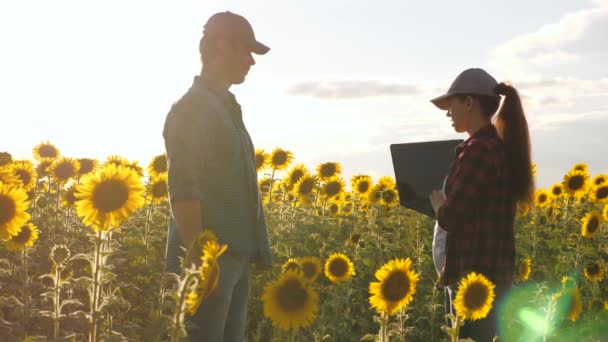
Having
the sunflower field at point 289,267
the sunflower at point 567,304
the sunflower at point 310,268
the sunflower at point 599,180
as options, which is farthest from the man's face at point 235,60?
the sunflower at point 599,180

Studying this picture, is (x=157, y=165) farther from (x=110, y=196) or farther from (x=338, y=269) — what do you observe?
(x=110, y=196)

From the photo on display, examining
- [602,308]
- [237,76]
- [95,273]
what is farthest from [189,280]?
[602,308]

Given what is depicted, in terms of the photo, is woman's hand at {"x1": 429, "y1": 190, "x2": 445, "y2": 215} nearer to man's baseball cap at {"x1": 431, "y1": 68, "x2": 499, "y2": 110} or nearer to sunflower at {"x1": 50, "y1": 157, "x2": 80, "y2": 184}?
man's baseball cap at {"x1": 431, "y1": 68, "x2": 499, "y2": 110}

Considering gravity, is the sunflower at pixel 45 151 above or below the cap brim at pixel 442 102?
above

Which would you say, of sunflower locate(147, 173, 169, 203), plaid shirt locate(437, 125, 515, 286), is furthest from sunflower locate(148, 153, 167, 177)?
plaid shirt locate(437, 125, 515, 286)

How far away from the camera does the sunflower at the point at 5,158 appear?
28.0ft

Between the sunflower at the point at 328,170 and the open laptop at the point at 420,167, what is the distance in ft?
17.0

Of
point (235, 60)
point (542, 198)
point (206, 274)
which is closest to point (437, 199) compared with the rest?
point (235, 60)

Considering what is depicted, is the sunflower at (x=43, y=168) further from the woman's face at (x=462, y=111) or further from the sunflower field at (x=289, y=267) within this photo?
the woman's face at (x=462, y=111)

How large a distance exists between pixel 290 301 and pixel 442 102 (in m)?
1.41

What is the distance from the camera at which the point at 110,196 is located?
3293 millimetres

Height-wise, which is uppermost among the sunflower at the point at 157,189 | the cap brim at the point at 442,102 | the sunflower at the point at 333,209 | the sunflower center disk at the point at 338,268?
the cap brim at the point at 442,102

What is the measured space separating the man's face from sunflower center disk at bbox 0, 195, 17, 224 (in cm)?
188

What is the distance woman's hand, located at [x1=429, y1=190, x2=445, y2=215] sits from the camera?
3598mm
